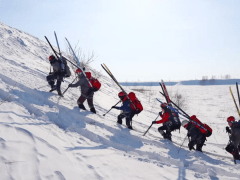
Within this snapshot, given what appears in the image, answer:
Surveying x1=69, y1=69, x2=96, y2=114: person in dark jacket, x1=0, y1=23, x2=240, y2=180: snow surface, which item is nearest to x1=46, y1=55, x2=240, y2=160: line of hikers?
x1=69, y1=69, x2=96, y2=114: person in dark jacket

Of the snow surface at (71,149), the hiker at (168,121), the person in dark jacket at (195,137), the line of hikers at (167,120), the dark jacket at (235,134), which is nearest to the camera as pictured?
the snow surface at (71,149)

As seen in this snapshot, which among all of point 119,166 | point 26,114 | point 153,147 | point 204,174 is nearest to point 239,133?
point 204,174

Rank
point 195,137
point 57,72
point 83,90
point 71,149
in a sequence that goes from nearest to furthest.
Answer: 1. point 71,149
2. point 195,137
3. point 83,90
4. point 57,72

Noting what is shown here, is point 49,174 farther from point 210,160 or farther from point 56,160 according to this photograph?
point 210,160

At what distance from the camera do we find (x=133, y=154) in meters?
4.53

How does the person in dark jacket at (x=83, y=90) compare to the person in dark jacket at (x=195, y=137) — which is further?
the person in dark jacket at (x=83, y=90)

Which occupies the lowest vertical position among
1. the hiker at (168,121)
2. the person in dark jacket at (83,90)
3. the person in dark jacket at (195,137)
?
the person in dark jacket at (195,137)

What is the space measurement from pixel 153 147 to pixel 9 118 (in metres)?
4.01

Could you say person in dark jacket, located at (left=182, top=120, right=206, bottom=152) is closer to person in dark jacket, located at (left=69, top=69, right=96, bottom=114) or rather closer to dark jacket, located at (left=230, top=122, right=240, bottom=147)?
dark jacket, located at (left=230, top=122, right=240, bottom=147)

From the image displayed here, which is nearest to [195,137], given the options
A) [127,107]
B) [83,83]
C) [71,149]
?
[127,107]

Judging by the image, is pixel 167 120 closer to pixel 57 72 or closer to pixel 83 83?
pixel 83 83

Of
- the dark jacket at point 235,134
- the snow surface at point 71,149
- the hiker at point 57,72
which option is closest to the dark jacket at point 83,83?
the hiker at point 57,72

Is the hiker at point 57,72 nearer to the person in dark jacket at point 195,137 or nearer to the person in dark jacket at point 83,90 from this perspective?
the person in dark jacket at point 83,90

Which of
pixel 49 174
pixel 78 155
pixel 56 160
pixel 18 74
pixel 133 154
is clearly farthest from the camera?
pixel 18 74
